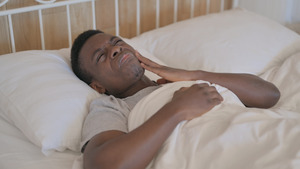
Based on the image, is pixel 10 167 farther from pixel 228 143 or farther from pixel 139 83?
pixel 228 143

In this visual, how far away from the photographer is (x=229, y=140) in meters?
1.15

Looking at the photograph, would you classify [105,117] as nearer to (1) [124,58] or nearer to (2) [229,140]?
(1) [124,58]

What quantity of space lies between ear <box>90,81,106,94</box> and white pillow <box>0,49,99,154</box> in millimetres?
32

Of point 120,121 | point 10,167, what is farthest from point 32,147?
point 120,121

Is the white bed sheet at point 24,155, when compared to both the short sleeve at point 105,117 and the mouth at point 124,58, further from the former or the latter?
the mouth at point 124,58

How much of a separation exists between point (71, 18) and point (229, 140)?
1070mm

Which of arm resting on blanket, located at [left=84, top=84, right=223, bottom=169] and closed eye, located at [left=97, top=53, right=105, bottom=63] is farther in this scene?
closed eye, located at [left=97, top=53, right=105, bottom=63]

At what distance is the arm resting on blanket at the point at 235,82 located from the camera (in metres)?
1.51

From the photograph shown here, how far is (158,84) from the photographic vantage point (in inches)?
64.0

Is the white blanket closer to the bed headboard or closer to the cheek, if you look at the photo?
the cheek

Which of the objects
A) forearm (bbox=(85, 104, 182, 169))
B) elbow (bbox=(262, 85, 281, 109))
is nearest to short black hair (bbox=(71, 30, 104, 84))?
forearm (bbox=(85, 104, 182, 169))

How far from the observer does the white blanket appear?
1080 millimetres

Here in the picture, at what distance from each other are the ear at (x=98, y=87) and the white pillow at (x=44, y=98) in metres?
0.03

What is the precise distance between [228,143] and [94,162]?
1.18 ft
